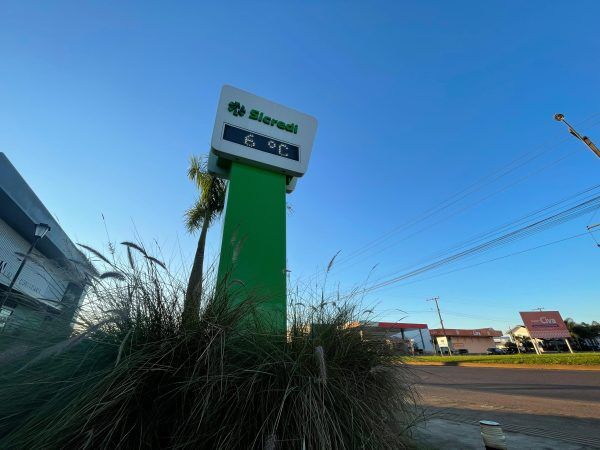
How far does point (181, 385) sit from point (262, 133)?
342 cm

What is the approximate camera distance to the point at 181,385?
1653 millimetres

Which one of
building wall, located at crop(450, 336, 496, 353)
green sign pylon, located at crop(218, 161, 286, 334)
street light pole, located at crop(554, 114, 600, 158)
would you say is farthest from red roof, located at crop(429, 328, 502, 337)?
green sign pylon, located at crop(218, 161, 286, 334)

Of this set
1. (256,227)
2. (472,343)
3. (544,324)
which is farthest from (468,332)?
(256,227)

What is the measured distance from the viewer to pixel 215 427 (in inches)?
60.9

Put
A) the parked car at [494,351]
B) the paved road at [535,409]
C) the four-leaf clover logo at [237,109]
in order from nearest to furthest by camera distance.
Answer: the paved road at [535,409] → the four-leaf clover logo at [237,109] → the parked car at [494,351]

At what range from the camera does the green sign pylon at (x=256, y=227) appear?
10.9 feet

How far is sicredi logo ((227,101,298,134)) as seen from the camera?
13.4ft

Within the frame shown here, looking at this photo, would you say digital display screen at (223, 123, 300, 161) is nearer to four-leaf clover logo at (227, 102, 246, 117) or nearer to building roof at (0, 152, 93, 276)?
four-leaf clover logo at (227, 102, 246, 117)

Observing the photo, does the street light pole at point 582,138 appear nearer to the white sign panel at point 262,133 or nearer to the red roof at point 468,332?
the white sign panel at point 262,133

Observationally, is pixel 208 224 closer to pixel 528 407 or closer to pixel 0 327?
pixel 0 327

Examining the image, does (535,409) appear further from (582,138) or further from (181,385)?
(582,138)

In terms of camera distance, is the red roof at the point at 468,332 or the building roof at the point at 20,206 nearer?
the building roof at the point at 20,206

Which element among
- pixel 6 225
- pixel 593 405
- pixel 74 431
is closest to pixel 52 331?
pixel 74 431

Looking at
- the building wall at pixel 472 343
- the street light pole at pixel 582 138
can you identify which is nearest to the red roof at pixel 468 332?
the building wall at pixel 472 343
